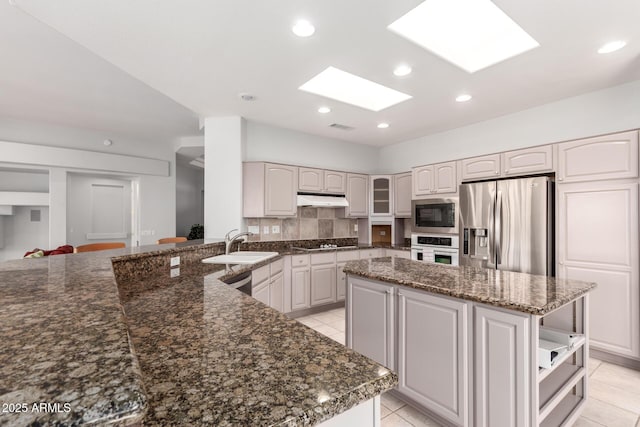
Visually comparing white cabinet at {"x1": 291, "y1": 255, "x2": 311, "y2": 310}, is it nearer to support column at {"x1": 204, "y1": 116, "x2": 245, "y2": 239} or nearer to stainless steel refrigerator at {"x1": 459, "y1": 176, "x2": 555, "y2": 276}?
support column at {"x1": 204, "y1": 116, "x2": 245, "y2": 239}

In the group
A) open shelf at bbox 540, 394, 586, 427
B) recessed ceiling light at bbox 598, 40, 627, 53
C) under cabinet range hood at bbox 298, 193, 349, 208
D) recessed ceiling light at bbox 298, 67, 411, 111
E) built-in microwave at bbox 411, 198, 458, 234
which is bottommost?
open shelf at bbox 540, 394, 586, 427

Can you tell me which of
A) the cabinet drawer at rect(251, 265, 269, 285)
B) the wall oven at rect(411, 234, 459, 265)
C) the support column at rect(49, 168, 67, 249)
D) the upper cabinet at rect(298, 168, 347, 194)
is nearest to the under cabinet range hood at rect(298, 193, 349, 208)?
the upper cabinet at rect(298, 168, 347, 194)

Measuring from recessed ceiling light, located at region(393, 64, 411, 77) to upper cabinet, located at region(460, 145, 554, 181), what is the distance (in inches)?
64.6

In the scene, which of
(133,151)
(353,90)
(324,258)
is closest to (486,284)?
(353,90)

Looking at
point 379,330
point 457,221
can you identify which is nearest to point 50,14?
point 379,330

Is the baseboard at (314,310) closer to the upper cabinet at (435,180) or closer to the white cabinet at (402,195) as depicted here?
the white cabinet at (402,195)

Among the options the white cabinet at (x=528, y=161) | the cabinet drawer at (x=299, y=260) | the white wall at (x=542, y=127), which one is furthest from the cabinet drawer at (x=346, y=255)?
the white cabinet at (x=528, y=161)

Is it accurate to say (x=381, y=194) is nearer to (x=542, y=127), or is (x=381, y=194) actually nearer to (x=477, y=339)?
(x=542, y=127)

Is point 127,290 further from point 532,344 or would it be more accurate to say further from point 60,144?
point 60,144

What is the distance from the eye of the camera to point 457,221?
365cm

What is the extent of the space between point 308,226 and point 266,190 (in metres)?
1.03

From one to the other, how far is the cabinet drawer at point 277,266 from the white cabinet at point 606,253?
9.72 feet

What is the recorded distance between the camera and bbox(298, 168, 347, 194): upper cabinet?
163 inches

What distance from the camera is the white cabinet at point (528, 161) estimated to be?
2.95 meters
